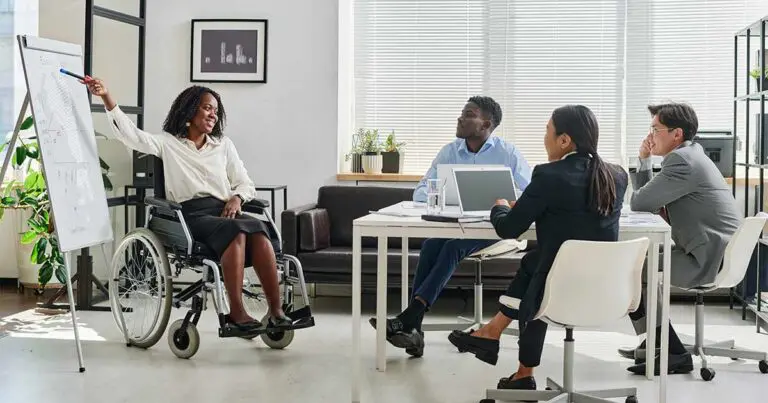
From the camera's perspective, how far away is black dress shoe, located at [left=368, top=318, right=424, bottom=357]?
4277 mm

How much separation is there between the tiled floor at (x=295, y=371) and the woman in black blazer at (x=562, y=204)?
0.55 meters

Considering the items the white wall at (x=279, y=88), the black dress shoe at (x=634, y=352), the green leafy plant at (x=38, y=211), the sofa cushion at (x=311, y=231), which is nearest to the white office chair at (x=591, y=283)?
the black dress shoe at (x=634, y=352)

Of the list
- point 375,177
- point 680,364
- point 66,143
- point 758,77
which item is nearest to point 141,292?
point 66,143

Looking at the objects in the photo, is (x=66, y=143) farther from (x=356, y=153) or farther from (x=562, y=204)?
(x=356, y=153)

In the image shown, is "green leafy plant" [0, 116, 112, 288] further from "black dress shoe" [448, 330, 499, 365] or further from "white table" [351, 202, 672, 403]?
"black dress shoe" [448, 330, 499, 365]

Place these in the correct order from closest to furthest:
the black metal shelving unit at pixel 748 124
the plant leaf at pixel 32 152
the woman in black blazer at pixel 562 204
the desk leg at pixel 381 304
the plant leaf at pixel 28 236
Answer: the woman in black blazer at pixel 562 204
the desk leg at pixel 381 304
the black metal shelving unit at pixel 748 124
the plant leaf at pixel 32 152
the plant leaf at pixel 28 236

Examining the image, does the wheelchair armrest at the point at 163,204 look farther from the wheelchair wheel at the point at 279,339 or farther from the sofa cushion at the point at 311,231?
the sofa cushion at the point at 311,231

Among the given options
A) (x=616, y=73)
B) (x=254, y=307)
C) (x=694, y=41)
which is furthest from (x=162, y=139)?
(x=694, y=41)

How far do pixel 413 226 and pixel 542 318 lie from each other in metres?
0.60

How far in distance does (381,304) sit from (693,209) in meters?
1.40

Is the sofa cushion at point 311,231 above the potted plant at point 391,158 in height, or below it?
below

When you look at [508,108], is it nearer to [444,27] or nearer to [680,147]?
[444,27]

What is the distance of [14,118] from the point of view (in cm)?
671

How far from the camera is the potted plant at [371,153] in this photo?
6.34m
